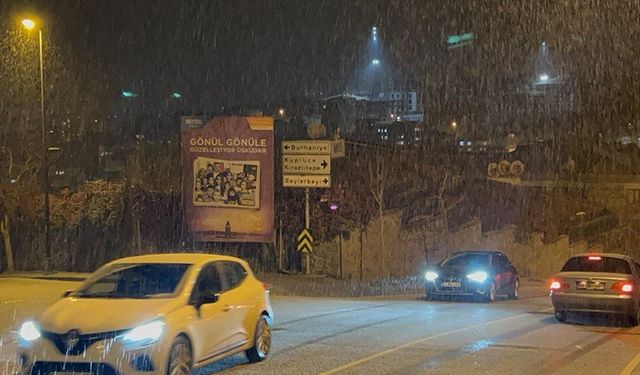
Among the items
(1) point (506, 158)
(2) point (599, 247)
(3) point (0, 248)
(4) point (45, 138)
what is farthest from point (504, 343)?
(1) point (506, 158)

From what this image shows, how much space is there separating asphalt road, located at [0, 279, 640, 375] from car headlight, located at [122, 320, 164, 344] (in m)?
1.93

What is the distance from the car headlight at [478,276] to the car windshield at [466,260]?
1.62 feet

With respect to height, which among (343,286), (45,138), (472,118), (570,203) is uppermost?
(472,118)

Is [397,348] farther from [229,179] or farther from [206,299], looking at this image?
[229,179]

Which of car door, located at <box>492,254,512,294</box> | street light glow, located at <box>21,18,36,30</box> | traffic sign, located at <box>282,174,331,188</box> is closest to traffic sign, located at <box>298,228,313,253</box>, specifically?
traffic sign, located at <box>282,174,331,188</box>

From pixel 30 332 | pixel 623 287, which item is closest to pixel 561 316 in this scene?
A: pixel 623 287

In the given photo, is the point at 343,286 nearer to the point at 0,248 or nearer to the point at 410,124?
the point at 0,248

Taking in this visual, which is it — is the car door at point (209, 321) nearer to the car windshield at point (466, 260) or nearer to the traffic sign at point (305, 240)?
the car windshield at point (466, 260)

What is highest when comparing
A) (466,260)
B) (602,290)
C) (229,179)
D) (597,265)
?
(229,179)

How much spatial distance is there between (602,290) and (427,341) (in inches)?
183

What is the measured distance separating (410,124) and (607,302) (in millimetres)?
35644

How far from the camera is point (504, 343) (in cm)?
1175

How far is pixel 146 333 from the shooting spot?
7535 millimetres

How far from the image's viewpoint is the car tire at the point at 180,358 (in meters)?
7.76
